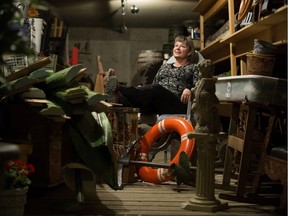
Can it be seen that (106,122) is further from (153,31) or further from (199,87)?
(153,31)

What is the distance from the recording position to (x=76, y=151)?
3125 mm

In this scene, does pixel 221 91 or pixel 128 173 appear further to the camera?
pixel 128 173

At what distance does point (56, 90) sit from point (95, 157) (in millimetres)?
499

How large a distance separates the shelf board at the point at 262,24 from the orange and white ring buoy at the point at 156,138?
0.96 meters

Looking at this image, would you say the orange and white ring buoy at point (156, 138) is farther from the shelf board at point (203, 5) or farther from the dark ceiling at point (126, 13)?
the dark ceiling at point (126, 13)

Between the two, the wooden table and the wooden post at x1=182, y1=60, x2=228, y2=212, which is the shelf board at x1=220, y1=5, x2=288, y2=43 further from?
the wooden post at x1=182, y1=60, x2=228, y2=212

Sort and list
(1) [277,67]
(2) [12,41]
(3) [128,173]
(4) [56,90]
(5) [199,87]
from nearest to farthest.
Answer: (2) [12,41] < (5) [199,87] < (4) [56,90] < (1) [277,67] < (3) [128,173]

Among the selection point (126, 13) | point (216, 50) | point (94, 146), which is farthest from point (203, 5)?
point (94, 146)

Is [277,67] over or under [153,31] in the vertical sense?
under

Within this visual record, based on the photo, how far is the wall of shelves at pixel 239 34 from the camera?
3.79m

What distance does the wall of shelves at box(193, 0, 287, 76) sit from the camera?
3.79 m

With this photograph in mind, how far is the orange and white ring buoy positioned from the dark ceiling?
4578mm

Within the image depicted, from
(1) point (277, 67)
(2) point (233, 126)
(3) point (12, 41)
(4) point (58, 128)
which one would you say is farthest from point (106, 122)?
(3) point (12, 41)

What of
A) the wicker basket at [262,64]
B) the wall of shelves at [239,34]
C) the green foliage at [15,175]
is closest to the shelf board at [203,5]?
the wall of shelves at [239,34]
